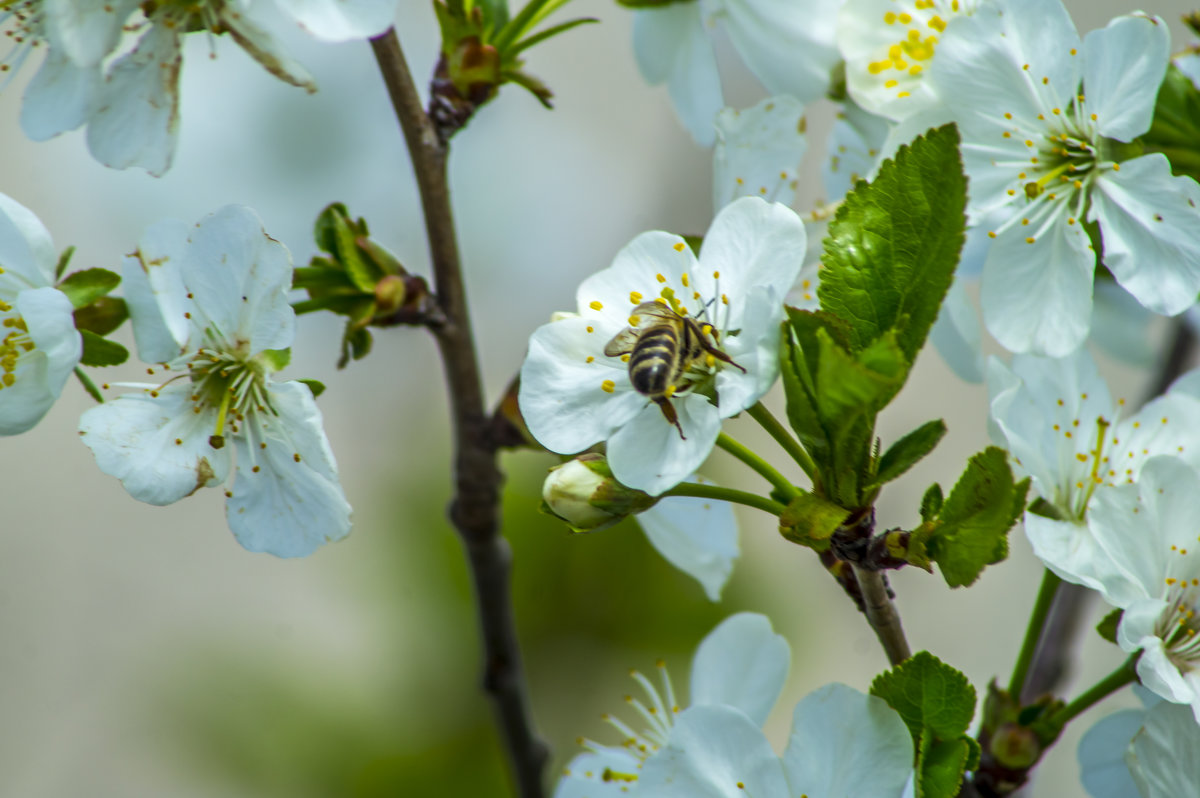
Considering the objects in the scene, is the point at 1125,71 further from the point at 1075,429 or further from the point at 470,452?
the point at 470,452

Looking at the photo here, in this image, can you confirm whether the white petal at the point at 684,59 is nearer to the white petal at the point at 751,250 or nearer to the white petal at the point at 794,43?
the white petal at the point at 794,43

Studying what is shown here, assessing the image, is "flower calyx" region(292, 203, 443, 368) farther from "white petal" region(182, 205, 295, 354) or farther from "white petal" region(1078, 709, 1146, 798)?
"white petal" region(1078, 709, 1146, 798)

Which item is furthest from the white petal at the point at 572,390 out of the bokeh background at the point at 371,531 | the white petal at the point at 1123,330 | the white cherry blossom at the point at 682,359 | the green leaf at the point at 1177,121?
the bokeh background at the point at 371,531

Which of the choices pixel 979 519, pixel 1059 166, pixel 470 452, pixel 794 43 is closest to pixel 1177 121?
pixel 1059 166

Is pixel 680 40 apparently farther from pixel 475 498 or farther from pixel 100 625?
pixel 100 625

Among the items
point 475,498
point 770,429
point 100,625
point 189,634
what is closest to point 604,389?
point 770,429

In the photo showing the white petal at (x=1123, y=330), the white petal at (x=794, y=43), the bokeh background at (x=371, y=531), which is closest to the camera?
the white petal at (x=794, y=43)
